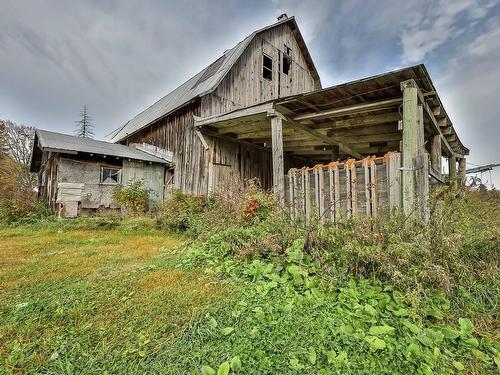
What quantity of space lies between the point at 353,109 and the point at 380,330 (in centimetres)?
473

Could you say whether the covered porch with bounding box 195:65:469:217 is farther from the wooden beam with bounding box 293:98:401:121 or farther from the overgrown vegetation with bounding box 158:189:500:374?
the overgrown vegetation with bounding box 158:189:500:374

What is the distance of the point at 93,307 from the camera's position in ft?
7.24

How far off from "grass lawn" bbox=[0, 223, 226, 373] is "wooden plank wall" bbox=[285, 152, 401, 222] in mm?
2143

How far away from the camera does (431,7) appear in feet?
20.3

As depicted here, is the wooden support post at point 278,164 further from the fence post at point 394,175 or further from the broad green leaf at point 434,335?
the broad green leaf at point 434,335

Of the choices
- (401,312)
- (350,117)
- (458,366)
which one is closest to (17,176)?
(350,117)

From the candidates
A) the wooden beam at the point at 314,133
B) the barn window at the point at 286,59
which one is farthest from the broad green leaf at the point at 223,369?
the barn window at the point at 286,59

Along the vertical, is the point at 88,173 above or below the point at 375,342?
above

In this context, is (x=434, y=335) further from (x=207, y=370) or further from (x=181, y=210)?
(x=181, y=210)

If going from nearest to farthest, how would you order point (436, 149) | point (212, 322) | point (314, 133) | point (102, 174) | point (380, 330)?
point (380, 330) → point (212, 322) → point (436, 149) → point (314, 133) → point (102, 174)

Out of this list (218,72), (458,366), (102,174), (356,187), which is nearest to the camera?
(458,366)

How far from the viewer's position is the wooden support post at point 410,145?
3408 mm

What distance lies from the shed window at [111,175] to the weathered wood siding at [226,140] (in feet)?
7.89

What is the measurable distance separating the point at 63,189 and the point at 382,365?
1138cm
